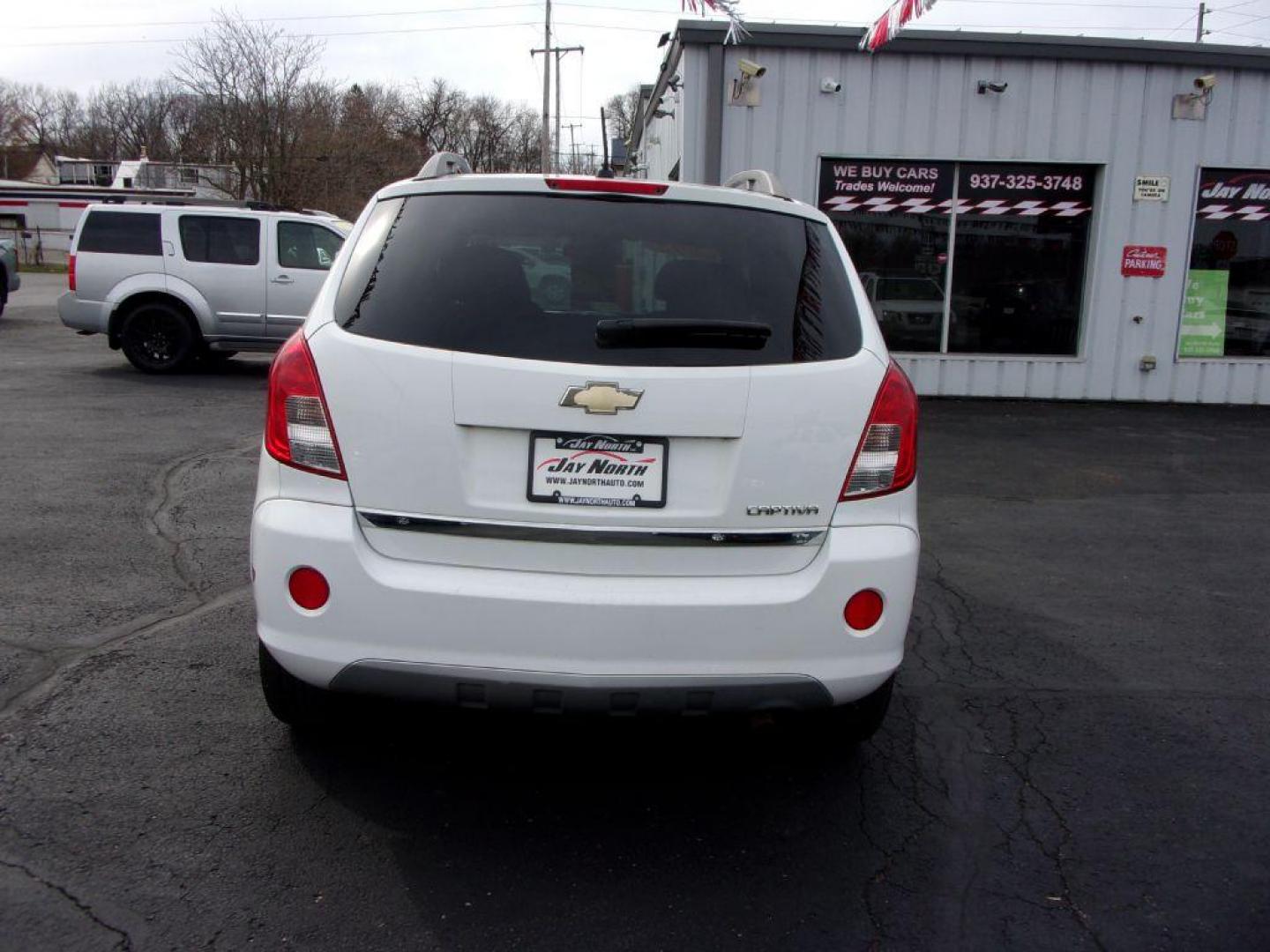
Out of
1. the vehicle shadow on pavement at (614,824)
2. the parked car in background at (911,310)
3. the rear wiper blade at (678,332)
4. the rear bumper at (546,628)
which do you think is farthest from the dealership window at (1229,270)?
the rear bumper at (546,628)

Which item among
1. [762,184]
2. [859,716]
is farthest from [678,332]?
[859,716]

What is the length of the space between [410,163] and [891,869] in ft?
176

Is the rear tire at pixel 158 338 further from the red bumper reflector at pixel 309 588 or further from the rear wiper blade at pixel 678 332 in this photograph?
the rear wiper blade at pixel 678 332

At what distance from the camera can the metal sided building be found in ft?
39.1

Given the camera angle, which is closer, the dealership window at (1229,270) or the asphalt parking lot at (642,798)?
the asphalt parking lot at (642,798)

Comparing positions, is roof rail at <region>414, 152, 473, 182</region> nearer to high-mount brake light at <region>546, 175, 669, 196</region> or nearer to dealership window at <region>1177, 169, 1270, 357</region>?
high-mount brake light at <region>546, 175, 669, 196</region>

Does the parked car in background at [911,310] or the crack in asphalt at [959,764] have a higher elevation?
the parked car in background at [911,310]

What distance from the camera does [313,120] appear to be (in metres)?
39.3

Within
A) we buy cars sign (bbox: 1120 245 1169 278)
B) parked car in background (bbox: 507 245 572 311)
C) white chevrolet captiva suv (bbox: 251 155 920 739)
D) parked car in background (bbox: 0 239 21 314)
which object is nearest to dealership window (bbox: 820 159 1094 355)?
we buy cars sign (bbox: 1120 245 1169 278)

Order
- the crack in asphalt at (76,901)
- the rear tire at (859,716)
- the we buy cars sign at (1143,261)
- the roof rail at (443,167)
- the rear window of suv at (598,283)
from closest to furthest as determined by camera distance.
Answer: the crack in asphalt at (76,901) → the rear window of suv at (598,283) → the rear tire at (859,716) → the roof rail at (443,167) → the we buy cars sign at (1143,261)

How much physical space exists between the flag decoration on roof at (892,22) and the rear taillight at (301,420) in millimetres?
7420

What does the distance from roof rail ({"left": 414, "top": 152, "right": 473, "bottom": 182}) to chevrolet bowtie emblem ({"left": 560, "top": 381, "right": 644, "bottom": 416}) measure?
104 centimetres

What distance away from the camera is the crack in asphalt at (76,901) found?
2529 mm

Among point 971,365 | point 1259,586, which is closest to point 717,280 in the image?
point 1259,586
